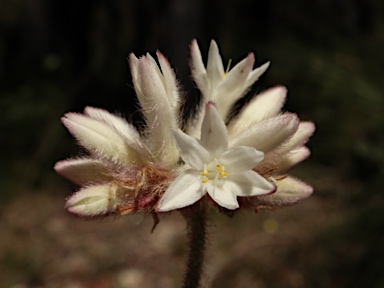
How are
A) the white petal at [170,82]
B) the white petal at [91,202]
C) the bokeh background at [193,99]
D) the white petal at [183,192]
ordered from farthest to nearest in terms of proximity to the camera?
1. the bokeh background at [193,99]
2. the white petal at [170,82]
3. the white petal at [91,202]
4. the white petal at [183,192]

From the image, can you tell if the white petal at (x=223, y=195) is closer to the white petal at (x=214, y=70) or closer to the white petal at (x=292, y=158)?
the white petal at (x=292, y=158)

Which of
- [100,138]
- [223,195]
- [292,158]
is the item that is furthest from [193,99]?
[223,195]

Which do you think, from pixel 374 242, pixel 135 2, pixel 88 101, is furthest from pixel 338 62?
pixel 88 101

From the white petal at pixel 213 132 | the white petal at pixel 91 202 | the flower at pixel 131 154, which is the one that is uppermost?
the white petal at pixel 213 132

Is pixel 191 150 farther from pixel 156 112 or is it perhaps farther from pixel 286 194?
pixel 286 194

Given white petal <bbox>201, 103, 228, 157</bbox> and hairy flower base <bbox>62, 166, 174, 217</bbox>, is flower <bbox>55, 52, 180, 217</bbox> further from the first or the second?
white petal <bbox>201, 103, 228, 157</bbox>

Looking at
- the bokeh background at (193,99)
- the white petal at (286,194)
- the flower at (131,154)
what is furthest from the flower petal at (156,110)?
the bokeh background at (193,99)
